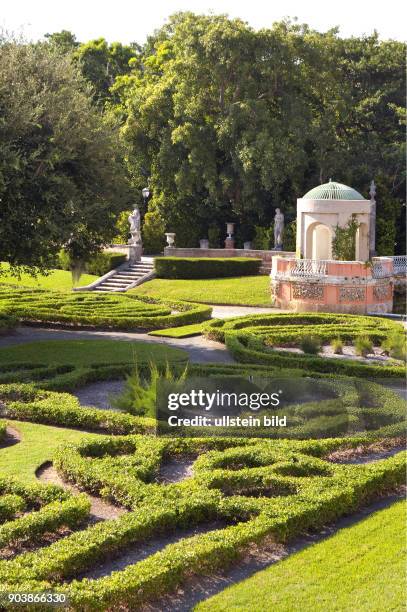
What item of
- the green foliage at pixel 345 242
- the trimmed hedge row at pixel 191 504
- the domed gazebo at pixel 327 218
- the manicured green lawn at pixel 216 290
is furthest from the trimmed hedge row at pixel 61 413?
the domed gazebo at pixel 327 218

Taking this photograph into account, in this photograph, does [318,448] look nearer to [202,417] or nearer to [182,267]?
[202,417]

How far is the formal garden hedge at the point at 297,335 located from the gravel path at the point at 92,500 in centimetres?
824

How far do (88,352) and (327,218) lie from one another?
14441 millimetres

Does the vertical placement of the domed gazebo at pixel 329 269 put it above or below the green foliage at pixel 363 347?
above

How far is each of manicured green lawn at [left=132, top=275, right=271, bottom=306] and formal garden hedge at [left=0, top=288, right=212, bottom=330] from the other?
4.75m

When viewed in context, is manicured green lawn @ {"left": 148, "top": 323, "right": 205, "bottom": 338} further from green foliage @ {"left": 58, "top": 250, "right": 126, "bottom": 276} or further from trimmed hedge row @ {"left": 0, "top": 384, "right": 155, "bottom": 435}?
green foliage @ {"left": 58, "top": 250, "right": 126, "bottom": 276}

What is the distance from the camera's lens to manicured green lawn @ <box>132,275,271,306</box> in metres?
34.3

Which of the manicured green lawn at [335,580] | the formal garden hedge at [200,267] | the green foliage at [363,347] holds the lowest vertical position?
the manicured green lawn at [335,580]

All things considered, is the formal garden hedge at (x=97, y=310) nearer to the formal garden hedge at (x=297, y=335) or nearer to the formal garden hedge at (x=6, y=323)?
the formal garden hedge at (x=6, y=323)

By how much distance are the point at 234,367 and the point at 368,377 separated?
292 cm

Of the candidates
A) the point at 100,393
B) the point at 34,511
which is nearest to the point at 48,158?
the point at 100,393

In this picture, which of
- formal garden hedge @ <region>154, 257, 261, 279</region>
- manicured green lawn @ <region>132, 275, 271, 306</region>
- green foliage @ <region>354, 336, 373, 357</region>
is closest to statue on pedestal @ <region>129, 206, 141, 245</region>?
formal garden hedge @ <region>154, 257, 261, 279</region>

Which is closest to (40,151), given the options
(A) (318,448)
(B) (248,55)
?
(A) (318,448)

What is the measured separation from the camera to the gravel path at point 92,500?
10.8m
